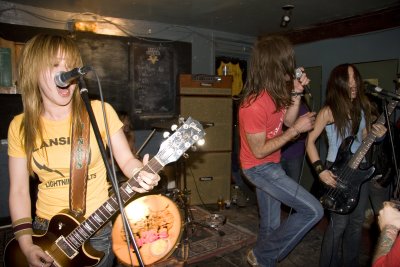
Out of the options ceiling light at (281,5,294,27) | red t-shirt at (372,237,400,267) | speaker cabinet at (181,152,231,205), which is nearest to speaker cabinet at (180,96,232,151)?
speaker cabinet at (181,152,231,205)

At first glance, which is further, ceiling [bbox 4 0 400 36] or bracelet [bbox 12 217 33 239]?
ceiling [bbox 4 0 400 36]

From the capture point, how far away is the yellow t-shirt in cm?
155

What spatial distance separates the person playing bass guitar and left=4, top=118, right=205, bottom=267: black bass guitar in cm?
153

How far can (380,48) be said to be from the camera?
4.98 m

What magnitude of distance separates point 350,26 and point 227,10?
2.35m

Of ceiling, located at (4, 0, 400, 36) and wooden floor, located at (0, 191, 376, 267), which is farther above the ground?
Answer: ceiling, located at (4, 0, 400, 36)

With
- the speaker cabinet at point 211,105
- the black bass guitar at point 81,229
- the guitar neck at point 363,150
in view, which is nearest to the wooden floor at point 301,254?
the guitar neck at point 363,150

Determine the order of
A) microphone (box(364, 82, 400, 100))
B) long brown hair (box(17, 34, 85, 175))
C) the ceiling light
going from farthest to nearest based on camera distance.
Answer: the ceiling light
microphone (box(364, 82, 400, 100))
long brown hair (box(17, 34, 85, 175))

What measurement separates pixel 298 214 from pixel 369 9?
423 centimetres

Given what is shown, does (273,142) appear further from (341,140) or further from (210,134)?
(210,134)

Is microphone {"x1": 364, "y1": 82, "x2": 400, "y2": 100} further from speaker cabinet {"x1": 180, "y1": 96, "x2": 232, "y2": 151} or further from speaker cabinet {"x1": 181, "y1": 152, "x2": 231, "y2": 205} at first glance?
speaker cabinet {"x1": 181, "y1": 152, "x2": 231, "y2": 205}

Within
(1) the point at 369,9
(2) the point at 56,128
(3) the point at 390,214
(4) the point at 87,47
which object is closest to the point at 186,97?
(4) the point at 87,47

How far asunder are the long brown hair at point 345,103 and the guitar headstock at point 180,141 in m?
1.63

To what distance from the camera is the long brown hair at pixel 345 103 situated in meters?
2.62
